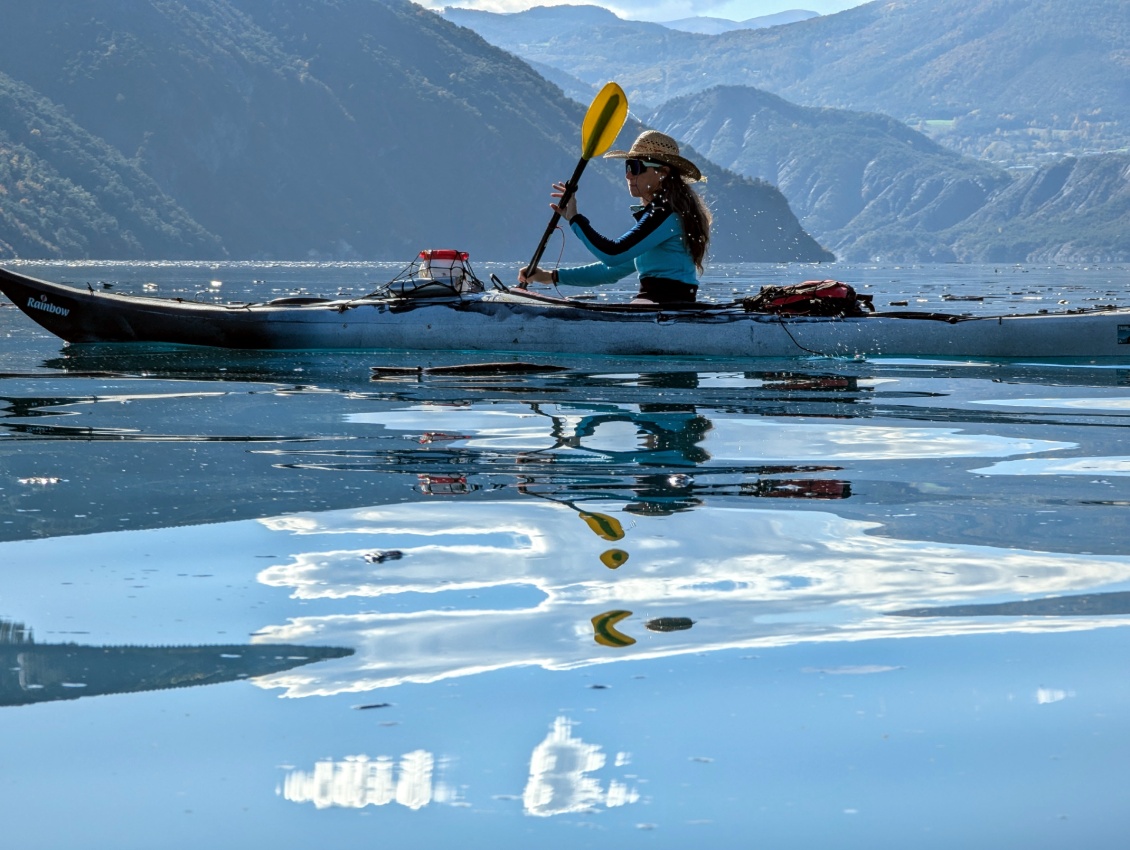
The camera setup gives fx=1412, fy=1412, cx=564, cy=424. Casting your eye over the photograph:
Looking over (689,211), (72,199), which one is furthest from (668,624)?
(72,199)

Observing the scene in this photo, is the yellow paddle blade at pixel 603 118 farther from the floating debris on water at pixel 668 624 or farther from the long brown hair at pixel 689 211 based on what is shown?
the floating debris on water at pixel 668 624

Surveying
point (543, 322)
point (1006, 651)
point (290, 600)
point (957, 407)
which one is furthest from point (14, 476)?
point (543, 322)

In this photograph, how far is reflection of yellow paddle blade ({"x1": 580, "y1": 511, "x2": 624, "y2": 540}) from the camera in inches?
175

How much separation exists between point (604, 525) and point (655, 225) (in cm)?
691

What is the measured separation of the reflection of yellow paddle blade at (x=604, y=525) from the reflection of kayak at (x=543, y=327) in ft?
22.7

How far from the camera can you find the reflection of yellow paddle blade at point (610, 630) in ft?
10.6

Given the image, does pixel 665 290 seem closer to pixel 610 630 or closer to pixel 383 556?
pixel 383 556

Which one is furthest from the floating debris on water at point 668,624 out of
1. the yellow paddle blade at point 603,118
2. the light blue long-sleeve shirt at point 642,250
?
the yellow paddle blade at point 603,118

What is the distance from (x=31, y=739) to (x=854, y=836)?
1478 millimetres

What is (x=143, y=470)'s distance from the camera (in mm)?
5789

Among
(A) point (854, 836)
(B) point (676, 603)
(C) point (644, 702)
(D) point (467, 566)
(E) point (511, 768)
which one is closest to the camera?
(A) point (854, 836)

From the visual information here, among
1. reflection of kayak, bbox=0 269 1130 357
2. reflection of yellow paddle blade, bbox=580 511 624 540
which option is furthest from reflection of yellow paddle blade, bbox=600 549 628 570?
reflection of kayak, bbox=0 269 1130 357

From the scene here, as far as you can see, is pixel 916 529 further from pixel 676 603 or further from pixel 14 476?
pixel 14 476

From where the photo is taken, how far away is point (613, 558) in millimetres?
4109
